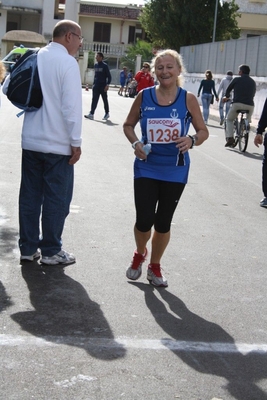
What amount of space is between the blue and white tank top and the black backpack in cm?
88

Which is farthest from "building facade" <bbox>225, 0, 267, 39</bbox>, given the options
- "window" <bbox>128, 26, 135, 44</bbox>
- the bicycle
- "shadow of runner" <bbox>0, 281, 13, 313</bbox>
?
"shadow of runner" <bbox>0, 281, 13, 313</bbox>

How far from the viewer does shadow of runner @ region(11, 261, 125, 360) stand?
5105 mm

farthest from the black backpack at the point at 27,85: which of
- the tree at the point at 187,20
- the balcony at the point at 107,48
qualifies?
the balcony at the point at 107,48

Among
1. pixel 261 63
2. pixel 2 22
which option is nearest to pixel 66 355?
pixel 261 63

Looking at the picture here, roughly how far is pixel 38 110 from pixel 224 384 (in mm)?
2981

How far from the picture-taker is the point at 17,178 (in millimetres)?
11484

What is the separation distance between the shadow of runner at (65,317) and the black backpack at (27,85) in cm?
138

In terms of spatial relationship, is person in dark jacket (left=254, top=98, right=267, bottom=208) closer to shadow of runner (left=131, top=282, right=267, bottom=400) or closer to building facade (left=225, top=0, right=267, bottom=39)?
shadow of runner (left=131, top=282, right=267, bottom=400)

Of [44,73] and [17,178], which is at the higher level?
[44,73]

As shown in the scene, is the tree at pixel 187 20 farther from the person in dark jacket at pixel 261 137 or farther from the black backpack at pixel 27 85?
the black backpack at pixel 27 85

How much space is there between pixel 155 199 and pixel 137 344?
1.55 metres

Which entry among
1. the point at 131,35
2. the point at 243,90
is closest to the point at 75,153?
the point at 243,90

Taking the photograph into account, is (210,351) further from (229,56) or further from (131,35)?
(131,35)

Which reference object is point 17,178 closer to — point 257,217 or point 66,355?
point 257,217
